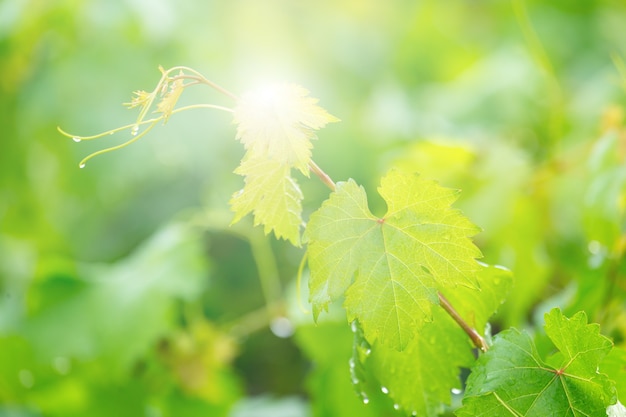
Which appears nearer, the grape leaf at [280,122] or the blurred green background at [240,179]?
the grape leaf at [280,122]

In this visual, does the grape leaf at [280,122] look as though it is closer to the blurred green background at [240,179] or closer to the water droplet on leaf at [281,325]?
the blurred green background at [240,179]

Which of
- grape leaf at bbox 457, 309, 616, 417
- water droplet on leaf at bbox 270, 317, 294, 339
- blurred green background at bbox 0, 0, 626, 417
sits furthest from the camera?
water droplet on leaf at bbox 270, 317, 294, 339

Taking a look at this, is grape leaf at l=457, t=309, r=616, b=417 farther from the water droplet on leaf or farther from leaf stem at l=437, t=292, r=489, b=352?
the water droplet on leaf

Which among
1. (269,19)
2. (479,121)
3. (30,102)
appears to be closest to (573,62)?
(479,121)

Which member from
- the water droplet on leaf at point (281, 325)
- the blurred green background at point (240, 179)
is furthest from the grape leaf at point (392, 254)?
the water droplet on leaf at point (281, 325)

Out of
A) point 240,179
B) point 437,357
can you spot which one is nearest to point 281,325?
point 240,179

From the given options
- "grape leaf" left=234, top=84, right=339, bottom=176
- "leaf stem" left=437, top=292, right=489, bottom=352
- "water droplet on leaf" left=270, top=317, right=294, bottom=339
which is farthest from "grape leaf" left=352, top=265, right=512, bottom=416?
"water droplet on leaf" left=270, top=317, right=294, bottom=339

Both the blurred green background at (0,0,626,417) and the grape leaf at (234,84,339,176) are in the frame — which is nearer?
the grape leaf at (234,84,339,176)
